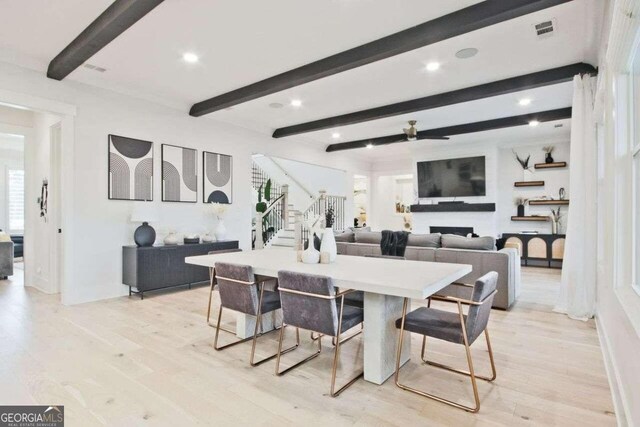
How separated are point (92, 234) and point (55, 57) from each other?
220 centimetres

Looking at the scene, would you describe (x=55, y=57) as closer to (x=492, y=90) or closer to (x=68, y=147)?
(x=68, y=147)

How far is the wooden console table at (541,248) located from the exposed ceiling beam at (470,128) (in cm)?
266

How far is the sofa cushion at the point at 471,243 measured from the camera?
14.6ft

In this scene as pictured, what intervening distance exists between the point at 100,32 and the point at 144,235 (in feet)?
8.83

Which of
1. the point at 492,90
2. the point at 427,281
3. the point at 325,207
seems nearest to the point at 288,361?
the point at 427,281

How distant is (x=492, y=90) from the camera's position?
471 cm

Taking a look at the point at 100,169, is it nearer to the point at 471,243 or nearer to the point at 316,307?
the point at 316,307

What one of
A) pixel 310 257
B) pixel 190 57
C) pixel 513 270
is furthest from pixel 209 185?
pixel 513 270

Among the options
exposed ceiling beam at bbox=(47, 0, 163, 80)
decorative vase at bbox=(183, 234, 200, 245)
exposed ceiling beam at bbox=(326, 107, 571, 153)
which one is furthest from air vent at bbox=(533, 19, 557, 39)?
decorative vase at bbox=(183, 234, 200, 245)

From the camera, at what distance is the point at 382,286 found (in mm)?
2133

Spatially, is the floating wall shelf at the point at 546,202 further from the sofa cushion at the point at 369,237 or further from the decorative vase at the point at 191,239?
the decorative vase at the point at 191,239

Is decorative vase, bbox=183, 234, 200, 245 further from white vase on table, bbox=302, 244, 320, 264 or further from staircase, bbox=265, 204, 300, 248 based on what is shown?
white vase on table, bbox=302, 244, 320, 264

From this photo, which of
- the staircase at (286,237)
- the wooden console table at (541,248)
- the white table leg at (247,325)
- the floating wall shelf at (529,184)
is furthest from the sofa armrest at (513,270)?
the staircase at (286,237)

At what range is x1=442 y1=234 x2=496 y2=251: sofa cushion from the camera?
446cm
